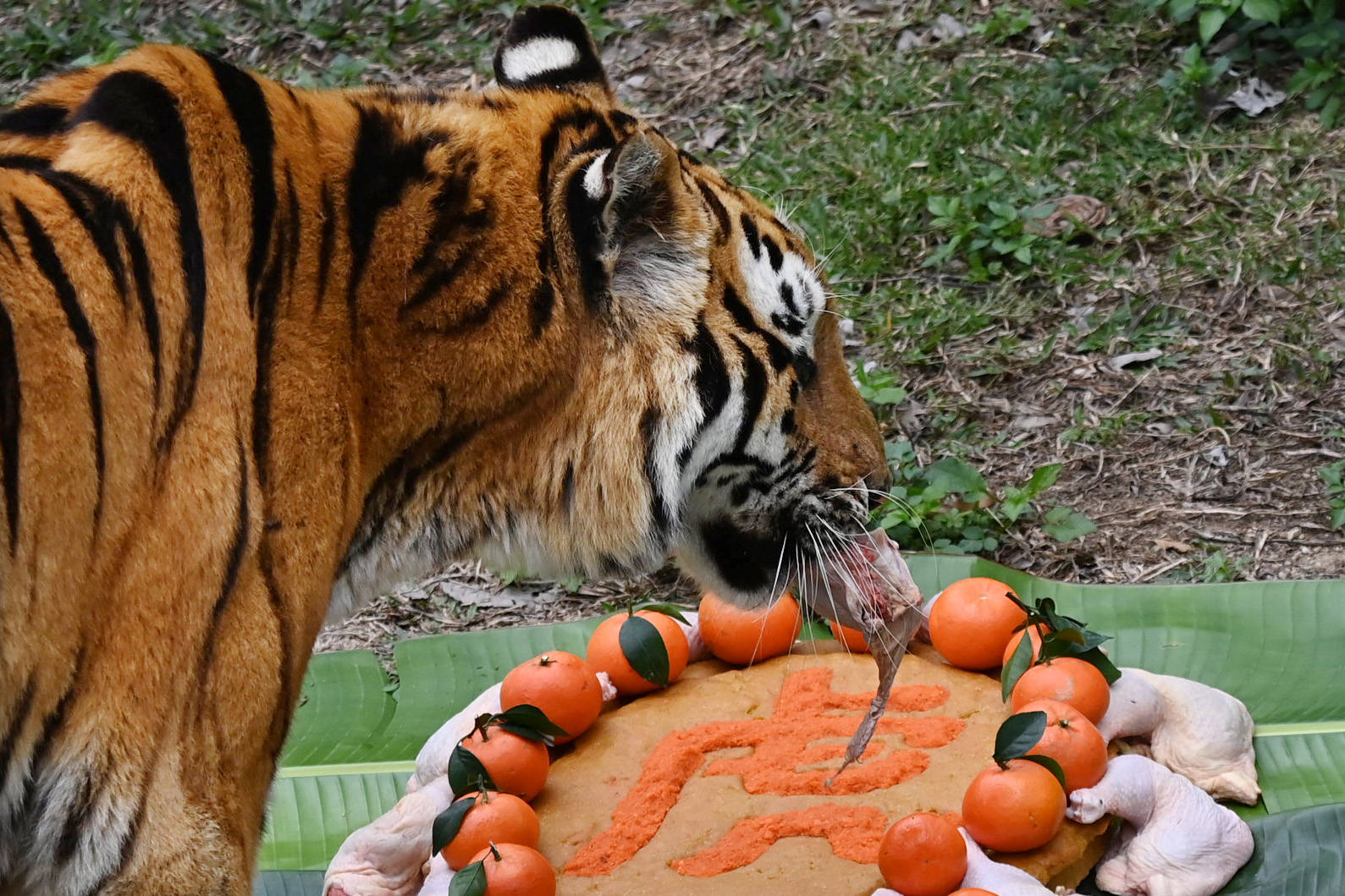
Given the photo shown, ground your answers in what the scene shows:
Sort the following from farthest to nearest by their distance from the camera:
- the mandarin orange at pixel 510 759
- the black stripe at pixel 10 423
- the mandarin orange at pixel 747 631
Result: the mandarin orange at pixel 747 631
the mandarin orange at pixel 510 759
the black stripe at pixel 10 423

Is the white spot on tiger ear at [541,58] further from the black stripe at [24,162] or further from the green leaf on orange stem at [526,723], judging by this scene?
the green leaf on orange stem at [526,723]

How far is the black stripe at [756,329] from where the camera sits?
2537mm

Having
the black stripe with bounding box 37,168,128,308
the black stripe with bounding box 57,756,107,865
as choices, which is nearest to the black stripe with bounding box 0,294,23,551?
the black stripe with bounding box 37,168,128,308

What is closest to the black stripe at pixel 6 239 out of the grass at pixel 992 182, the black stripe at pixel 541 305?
the black stripe at pixel 541 305

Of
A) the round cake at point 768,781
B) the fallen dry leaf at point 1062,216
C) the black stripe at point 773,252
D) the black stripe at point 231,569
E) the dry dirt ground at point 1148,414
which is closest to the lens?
the black stripe at point 231,569

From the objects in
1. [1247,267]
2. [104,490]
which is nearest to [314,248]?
[104,490]

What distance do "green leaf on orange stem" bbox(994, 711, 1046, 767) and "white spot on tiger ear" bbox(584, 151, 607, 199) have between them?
130 centimetres

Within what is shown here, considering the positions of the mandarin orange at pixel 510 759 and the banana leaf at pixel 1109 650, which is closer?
the mandarin orange at pixel 510 759

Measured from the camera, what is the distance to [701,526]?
2.78 metres

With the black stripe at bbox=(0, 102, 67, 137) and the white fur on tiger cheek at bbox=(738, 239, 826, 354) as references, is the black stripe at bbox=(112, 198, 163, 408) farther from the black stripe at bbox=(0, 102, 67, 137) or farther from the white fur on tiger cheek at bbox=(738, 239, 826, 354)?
the white fur on tiger cheek at bbox=(738, 239, 826, 354)

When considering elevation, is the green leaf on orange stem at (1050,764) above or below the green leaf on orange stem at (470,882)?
below

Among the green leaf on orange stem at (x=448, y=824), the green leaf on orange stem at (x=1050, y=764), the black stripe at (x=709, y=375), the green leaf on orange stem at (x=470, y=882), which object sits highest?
the black stripe at (x=709, y=375)

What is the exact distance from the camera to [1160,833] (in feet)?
9.30

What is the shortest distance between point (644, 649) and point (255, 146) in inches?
61.5
